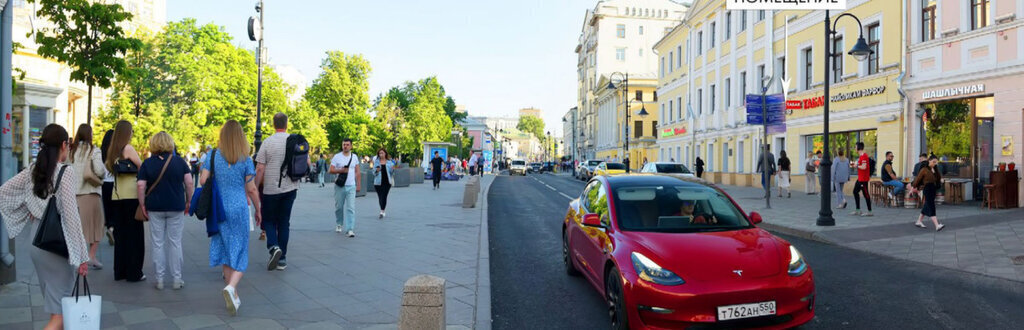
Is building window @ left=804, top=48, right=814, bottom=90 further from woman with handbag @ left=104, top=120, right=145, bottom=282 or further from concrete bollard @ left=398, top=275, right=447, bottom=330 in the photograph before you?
concrete bollard @ left=398, top=275, right=447, bottom=330

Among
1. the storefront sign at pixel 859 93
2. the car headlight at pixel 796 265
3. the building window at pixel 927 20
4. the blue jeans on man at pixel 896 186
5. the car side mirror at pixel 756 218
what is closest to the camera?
the car headlight at pixel 796 265

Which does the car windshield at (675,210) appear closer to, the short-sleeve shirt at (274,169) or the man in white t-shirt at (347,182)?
the short-sleeve shirt at (274,169)

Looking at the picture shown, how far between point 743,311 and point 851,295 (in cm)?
267

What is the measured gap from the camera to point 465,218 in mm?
14047

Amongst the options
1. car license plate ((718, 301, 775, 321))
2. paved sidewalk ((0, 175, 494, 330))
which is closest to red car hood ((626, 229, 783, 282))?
car license plate ((718, 301, 775, 321))

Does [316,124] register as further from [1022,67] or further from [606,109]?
[1022,67]

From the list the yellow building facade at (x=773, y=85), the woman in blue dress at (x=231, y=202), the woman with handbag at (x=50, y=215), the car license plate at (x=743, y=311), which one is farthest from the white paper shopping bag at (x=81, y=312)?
the yellow building facade at (x=773, y=85)

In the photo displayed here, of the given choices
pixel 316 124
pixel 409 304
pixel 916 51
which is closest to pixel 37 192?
pixel 409 304

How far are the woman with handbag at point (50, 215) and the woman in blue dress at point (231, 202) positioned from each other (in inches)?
56.3

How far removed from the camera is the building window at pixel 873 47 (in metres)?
20.8

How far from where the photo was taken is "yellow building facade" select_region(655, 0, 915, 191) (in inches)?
797

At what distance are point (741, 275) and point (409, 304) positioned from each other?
94.2 inches

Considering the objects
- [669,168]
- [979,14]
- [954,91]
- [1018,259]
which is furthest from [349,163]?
[979,14]

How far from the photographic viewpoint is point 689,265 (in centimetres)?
451
